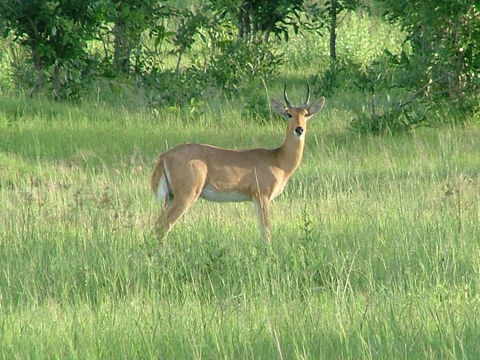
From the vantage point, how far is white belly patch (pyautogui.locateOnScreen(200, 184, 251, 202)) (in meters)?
7.54

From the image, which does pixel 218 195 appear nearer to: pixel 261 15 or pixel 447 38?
pixel 447 38

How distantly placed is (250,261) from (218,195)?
71.0 inches

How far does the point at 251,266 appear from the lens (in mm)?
5719

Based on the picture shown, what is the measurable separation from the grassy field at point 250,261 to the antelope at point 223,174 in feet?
0.56

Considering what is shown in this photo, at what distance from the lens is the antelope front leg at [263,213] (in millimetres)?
7043

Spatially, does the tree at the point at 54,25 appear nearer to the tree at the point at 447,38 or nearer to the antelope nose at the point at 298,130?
the tree at the point at 447,38

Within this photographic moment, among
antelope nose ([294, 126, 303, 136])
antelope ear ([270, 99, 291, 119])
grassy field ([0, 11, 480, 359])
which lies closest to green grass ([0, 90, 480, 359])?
grassy field ([0, 11, 480, 359])

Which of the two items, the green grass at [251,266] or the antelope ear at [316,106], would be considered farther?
the antelope ear at [316,106]

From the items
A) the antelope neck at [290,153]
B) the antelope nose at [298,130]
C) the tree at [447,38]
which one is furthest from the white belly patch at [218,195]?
the tree at [447,38]

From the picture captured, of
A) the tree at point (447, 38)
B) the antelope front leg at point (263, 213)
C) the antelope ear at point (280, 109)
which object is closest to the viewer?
Result: the antelope front leg at point (263, 213)

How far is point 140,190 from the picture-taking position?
8.63 meters

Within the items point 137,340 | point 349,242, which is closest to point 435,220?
point 349,242

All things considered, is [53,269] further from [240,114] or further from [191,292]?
[240,114]

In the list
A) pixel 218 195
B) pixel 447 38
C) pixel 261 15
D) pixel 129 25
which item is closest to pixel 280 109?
pixel 218 195
